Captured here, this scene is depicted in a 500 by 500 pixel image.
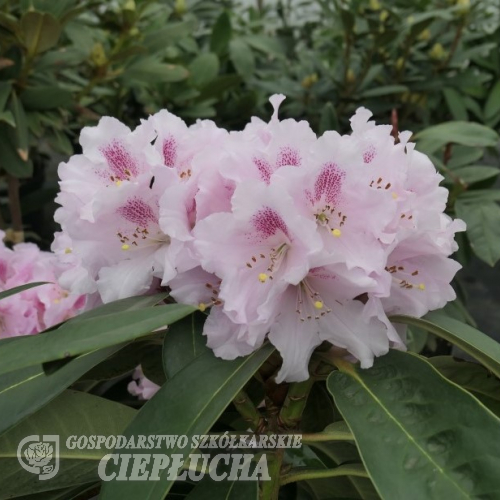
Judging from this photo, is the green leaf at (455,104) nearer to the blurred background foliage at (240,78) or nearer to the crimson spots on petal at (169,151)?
the blurred background foliage at (240,78)

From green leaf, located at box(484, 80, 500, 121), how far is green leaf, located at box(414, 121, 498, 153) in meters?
0.50

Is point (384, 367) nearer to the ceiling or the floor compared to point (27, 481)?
nearer to the ceiling

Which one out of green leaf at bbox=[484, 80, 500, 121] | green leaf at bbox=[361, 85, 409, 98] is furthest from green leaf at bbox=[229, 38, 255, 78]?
green leaf at bbox=[484, 80, 500, 121]

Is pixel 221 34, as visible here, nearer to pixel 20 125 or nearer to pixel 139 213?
pixel 20 125

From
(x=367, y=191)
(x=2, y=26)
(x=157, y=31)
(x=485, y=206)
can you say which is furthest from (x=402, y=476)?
(x=157, y=31)

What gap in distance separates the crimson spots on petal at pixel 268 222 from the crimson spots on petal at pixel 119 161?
0.48ft

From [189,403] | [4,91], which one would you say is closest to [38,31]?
[4,91]

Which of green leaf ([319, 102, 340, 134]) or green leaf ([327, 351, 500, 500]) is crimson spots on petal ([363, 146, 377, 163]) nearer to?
green leaf ([327, 351, 500, 500])

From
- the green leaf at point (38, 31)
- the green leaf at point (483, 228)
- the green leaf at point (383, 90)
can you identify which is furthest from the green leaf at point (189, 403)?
the green leaf at point (383, 90)

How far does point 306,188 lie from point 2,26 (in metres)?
0.83

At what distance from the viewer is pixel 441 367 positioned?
80 centimetres

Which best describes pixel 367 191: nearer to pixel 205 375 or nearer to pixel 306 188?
pixel 306 188

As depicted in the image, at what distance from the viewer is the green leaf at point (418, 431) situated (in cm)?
54

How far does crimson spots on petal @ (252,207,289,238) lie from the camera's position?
61 centimetres
